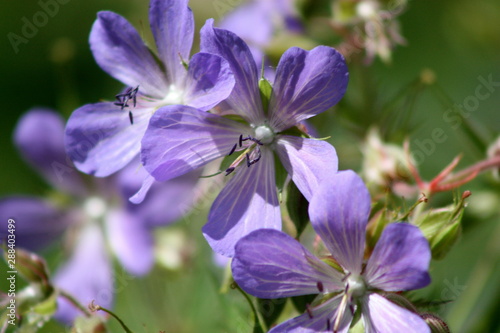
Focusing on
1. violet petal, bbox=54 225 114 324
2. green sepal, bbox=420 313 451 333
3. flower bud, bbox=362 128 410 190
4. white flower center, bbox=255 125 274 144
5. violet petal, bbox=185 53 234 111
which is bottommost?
violet petal, bbox=54 225 114 324

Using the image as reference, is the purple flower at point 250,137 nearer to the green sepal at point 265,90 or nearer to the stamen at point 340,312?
the green sepal at point 265,90

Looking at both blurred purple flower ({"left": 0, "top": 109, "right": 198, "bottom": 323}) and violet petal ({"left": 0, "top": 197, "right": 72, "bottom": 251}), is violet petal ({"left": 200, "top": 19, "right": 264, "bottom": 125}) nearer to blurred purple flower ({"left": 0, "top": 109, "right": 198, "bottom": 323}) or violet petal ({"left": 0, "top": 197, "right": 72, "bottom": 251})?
blurred purple flower ({"left": 0, "top": 109, "right": 198, "bottom": 323})

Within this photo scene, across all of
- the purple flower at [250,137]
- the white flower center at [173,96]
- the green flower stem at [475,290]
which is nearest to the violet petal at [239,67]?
the purple flower at [250,137]

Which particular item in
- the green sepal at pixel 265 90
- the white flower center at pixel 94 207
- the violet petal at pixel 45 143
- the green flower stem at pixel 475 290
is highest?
the green sepal at pixel 265 90

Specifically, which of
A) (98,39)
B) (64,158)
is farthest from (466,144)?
(64,158)

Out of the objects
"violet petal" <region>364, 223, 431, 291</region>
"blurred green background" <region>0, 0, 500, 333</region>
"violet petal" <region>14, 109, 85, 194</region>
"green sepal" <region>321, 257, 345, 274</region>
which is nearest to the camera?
"violet petal" <region>364, 223, 431, 291</region>

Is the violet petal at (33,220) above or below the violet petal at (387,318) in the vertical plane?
below

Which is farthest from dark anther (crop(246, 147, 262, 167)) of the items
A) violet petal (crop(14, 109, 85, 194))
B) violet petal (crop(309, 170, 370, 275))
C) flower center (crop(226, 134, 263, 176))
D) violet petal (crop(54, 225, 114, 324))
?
violet petal (crop(14, 109, 85, 194))

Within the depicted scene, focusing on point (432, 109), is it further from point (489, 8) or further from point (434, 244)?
point (434, 244)
